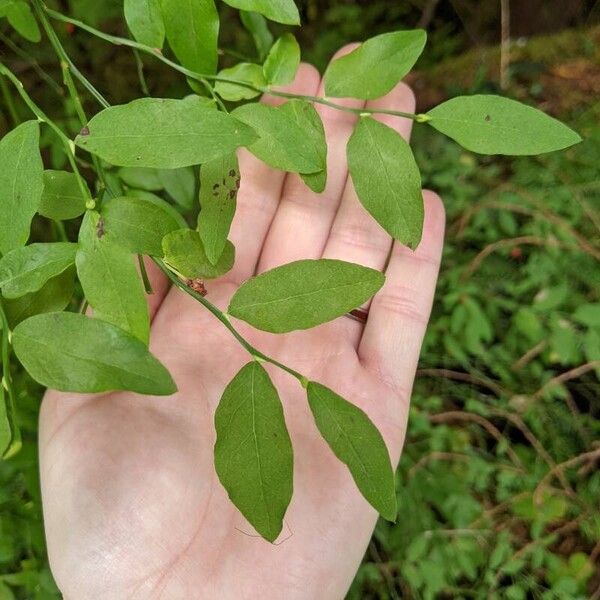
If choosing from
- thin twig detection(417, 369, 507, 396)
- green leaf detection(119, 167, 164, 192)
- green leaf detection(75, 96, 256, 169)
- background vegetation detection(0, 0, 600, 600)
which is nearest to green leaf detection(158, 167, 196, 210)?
green leaf detection(119, 167, 164, 192)

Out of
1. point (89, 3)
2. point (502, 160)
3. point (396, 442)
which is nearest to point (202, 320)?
point (396, 442)

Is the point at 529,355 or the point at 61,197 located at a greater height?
the point at 61,197

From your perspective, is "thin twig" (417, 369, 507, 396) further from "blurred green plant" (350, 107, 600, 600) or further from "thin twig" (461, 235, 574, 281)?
"thin twig" (461, 235, 574, 281)

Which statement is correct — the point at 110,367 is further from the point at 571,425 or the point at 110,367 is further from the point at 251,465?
the point at 571,425

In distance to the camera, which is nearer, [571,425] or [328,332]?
[328,332]

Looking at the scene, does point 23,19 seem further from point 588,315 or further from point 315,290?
point 588,315

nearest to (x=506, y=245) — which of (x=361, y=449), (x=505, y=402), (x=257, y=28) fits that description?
(x=505, y=402)
